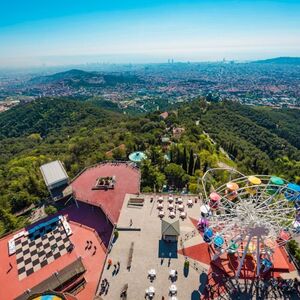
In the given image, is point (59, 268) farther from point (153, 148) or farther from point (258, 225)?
point (153, 148)

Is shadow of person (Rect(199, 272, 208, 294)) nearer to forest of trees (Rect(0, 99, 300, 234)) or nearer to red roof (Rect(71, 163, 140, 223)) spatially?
red roof (Rect(71, 163, 140, 223))

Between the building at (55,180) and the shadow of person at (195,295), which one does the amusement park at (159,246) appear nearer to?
the shadow of person at (195,295)

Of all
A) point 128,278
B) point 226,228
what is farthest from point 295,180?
point 128,278

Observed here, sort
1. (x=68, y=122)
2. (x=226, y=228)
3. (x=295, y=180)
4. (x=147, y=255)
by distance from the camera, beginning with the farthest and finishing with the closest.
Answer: (x=68, y=122), (x=295, y=180), (x=147, y=255), (x=226, y=228)

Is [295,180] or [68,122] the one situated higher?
[295,180]

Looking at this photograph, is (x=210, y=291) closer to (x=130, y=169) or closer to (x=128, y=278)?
(x=128, y=278)

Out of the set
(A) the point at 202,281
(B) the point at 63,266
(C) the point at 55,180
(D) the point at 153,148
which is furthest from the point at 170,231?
(D) the point at 153,148
